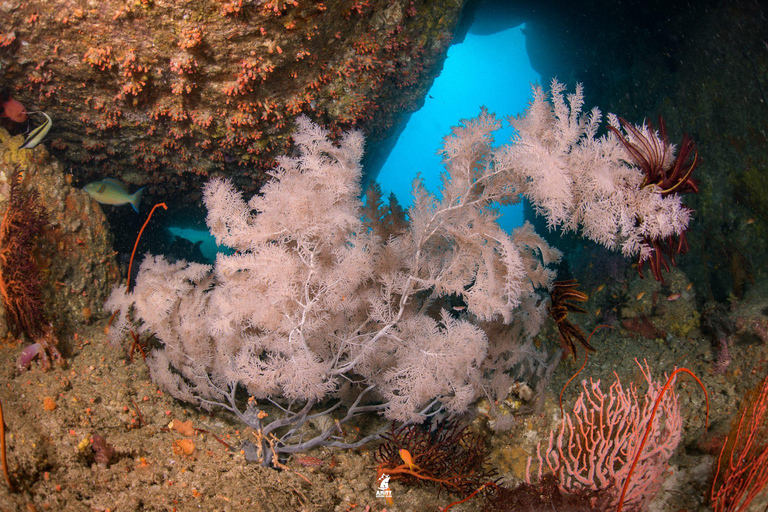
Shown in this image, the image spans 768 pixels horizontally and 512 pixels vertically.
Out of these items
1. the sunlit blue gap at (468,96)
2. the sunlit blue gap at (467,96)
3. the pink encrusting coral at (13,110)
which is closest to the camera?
the pink encrusting coral at (13,110)

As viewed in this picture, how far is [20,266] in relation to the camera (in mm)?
3367

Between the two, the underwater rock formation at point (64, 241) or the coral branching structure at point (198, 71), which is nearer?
the coral branching structure at point (198, 71)

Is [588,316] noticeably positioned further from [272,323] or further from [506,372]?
[272,323]

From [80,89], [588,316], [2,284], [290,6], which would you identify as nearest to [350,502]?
[2,284]

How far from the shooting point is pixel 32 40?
3.38 m

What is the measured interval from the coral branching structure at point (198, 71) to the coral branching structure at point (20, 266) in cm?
127

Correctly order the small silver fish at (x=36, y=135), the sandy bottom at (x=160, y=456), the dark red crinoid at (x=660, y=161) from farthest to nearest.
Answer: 1. the small silver fish at (x=36, y=135)
2. the dark red crinoid at (x=660, y=161)
3. the sandy bottom at (x=160, y=456)

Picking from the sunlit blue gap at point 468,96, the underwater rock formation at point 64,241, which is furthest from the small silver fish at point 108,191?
the sunlit blue gap at point 468,96

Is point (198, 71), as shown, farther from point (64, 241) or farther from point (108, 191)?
point (64, 241)

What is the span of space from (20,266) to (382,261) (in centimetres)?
362

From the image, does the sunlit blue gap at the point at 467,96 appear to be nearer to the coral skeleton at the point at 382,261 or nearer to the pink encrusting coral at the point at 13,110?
the pink encrusting coral at the point at 13,110

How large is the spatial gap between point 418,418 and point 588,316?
6.79 m

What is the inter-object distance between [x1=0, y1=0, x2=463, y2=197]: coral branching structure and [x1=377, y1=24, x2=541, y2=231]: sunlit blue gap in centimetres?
5264

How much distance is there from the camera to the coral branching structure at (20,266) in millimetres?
3248
